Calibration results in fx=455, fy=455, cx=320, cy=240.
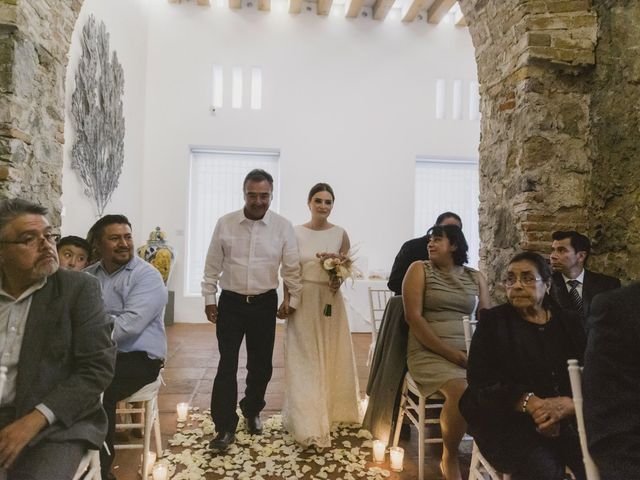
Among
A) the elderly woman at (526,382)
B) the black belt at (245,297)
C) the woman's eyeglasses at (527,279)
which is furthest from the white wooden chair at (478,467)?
the black belt at (245,297)

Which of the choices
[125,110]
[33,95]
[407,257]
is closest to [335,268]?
[407,257]

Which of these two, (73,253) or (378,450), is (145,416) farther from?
(378,450)

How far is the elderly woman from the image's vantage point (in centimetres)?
165

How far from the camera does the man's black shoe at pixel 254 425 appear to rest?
2.90 metres

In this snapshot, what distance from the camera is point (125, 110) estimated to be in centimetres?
620

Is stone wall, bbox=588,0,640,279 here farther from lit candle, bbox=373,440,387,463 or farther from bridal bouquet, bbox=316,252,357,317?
lit candle, bbox=373,440,387,463

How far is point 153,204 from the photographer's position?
23.1 feet

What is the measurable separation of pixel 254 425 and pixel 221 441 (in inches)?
12.5

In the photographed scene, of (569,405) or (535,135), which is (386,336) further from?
(535,135)

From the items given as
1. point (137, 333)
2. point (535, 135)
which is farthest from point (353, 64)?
point (137, 333)

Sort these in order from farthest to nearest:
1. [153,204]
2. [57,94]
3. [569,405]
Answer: [153,204]
[57,94]
[569,405]

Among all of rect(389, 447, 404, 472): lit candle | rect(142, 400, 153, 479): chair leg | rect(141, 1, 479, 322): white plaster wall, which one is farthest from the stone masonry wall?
rect(141, 1, 479, 322): white plaster wall

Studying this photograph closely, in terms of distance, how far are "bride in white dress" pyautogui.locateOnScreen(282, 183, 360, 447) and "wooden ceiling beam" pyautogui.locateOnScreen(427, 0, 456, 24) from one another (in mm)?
5368

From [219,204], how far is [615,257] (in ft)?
19.1
